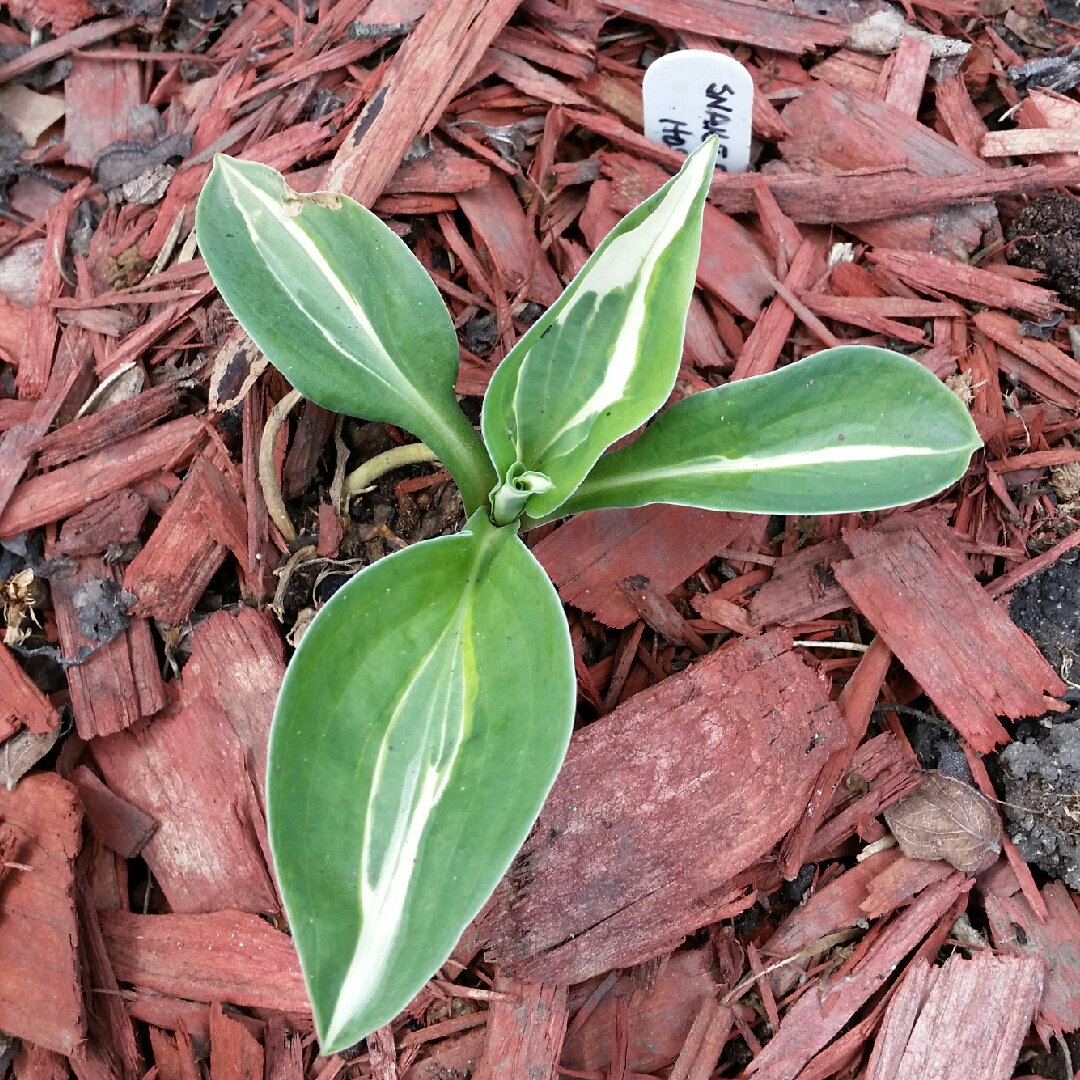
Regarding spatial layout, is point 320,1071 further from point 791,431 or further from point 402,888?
point 791,431

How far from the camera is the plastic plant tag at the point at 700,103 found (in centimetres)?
141

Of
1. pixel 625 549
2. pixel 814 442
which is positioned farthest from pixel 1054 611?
pixel 625 549

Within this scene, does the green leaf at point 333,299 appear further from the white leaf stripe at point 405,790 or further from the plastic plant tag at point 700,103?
the plastic plant tag at point 700,103

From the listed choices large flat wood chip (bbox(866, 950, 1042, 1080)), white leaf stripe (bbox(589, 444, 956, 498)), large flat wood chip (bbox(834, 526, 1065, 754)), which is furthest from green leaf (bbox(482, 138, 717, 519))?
large flat wood chip (bbox(866, 950, 1042, 1080))

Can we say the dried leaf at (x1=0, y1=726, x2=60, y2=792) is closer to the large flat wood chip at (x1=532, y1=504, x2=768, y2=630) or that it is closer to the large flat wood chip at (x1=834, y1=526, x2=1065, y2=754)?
the large flat wood chip at (x1=532, y1=504, x2=768, y2=630)

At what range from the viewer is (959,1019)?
A: 1261 millimetres

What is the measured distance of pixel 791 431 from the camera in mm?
1193

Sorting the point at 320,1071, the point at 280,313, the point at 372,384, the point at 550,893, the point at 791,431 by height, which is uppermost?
the point at 280,313

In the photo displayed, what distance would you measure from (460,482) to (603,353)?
0.92 ft

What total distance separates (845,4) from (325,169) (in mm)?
1028

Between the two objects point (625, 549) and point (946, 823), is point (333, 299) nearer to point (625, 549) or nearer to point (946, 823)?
point (625, 549)

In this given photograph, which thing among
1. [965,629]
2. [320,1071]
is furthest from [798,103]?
[320,1071]

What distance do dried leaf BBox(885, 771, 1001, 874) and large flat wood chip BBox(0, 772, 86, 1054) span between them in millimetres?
1207

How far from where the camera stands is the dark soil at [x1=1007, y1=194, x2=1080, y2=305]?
1488mm
